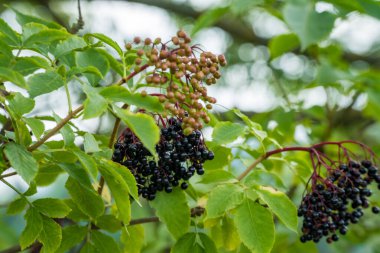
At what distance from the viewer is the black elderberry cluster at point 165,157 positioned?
5.16ft

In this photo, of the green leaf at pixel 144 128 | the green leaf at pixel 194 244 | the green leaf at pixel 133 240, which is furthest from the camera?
the green leaf at pixel 133 240

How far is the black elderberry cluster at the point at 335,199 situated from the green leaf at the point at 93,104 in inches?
36.5

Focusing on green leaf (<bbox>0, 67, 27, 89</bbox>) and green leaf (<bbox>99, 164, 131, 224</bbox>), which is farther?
green leaf (<bbox>99, 164, 131, 224</bbox>)

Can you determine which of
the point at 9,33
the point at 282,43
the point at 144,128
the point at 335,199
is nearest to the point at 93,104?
the point at 144,128

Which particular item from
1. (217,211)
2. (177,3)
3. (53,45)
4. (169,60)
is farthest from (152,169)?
(177,3)

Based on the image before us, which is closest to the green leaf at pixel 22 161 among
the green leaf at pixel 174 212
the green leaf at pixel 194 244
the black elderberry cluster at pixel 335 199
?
the green leaf at pixel 174 212

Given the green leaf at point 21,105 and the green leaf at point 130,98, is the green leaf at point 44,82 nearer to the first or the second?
the green leaf at point 21,105

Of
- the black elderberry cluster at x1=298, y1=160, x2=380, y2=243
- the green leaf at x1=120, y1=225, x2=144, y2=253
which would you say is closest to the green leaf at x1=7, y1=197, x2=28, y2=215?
the green leaf at x1=120, y1=225, x2=144, y2=253

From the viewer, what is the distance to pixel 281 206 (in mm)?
1645

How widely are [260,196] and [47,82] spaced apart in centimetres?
73

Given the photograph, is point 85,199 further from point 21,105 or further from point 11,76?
point 11,76

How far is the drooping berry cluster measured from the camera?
1487 mm

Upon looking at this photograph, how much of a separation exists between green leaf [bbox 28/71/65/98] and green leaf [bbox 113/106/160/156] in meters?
0.30

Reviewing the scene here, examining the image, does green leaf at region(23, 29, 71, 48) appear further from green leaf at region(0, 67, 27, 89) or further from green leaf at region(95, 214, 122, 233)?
green leaf at region(95, 214, 122, 233)
